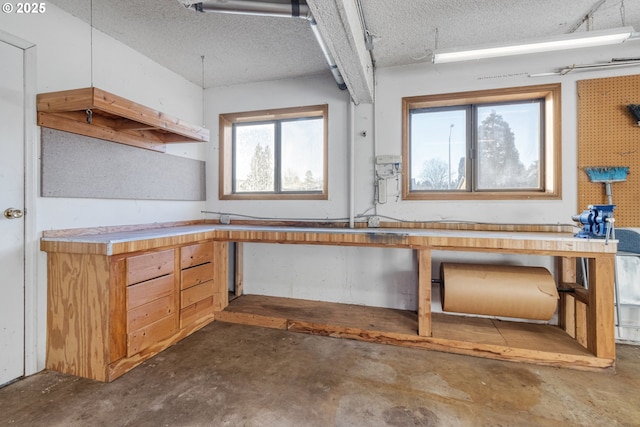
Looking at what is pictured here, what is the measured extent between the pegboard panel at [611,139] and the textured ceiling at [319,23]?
0.52m

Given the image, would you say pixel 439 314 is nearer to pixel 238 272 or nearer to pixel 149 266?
pixel 238 272

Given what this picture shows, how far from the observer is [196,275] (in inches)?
106

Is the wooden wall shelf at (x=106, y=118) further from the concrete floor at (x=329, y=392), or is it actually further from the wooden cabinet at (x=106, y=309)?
the concrete floor at (x=329, y=392)

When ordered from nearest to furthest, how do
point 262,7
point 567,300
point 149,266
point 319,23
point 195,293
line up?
1. point 319,23
2. point 262,7
3. point 149,266
4. point 567,300
5. point 195,293

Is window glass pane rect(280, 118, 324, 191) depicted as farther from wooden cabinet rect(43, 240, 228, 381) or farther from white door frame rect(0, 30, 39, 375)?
white door frame rect(0, 30, 39, 375)

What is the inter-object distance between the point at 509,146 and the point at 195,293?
137 inches

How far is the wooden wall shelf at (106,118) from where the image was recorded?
1.88 m

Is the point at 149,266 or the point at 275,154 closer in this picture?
the point at 149,266

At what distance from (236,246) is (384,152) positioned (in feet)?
6.92

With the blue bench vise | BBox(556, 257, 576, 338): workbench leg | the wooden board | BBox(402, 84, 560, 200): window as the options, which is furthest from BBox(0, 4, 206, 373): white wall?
BBox(556, 257, 576, 338): workbench leg

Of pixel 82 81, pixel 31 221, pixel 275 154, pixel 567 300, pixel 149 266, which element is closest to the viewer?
pixel 31 221

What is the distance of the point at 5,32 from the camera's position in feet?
6.17

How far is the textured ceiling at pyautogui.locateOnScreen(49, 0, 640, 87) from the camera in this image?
7.13 ft

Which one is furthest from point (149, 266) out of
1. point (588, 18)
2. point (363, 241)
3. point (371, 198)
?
point (588, 18)
